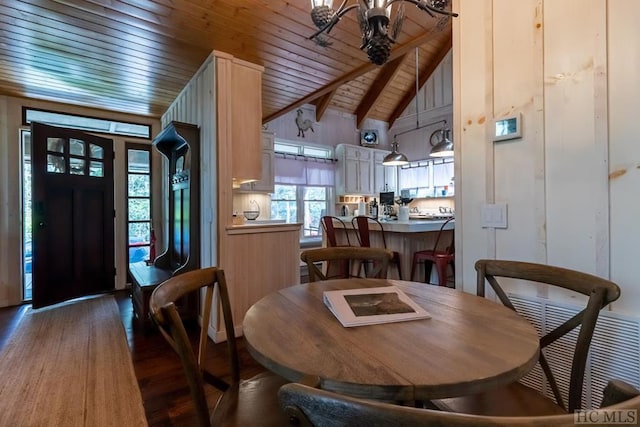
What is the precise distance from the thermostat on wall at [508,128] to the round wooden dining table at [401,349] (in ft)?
3.13

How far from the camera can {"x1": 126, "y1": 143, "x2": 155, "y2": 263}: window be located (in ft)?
15.1

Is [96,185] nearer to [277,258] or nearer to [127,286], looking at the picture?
[127,286]

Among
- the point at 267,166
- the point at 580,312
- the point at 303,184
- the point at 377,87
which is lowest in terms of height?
the point at 580,312

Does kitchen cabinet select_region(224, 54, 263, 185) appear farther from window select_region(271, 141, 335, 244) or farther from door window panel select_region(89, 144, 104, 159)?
window select_region(271, 141, 335, 244)

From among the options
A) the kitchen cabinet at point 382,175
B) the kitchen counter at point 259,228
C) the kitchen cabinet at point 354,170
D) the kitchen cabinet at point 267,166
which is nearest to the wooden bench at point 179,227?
the kitchen counter at point 259,228

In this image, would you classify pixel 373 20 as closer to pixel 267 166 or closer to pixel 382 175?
pixel 267 166

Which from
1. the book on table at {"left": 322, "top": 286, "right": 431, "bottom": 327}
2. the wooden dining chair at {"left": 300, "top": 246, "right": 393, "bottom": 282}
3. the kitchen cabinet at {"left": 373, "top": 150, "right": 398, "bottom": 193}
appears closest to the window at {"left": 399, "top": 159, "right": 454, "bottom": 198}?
the kitchen cabinet at {"left": 373, "top": 150, "right": 398, "bottom": 193}

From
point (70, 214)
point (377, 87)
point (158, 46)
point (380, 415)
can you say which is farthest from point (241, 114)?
point (377, 87)

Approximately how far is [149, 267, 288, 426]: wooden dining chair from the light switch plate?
1403 mm

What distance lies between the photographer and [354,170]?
709 cm

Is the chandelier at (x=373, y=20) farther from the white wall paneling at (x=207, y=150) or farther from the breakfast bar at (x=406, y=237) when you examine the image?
the breakfast bar at (x=406, y=237)

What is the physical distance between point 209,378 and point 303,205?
538cm

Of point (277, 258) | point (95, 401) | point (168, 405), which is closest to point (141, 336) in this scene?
point (95, 401)

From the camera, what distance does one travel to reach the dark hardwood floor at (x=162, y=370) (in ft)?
5.89
